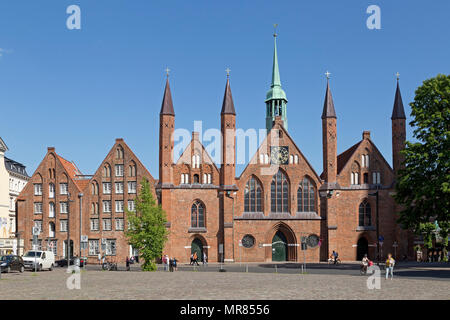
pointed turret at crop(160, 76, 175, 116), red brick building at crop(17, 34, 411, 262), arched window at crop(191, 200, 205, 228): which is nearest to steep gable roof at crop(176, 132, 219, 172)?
red brick building at crop(17, 34, 411, 262)

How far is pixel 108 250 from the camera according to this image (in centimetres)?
6669

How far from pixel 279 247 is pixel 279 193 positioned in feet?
21.2

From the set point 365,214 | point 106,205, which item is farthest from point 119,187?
point 365,214

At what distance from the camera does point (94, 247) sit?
6706cm

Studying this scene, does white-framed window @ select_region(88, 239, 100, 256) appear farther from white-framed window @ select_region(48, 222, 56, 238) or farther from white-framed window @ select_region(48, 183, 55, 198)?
white-framed window @ select_region(48, 183, 55, 198)

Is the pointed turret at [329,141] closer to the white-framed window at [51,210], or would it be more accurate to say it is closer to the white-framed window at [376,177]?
the white-framed window at [376,177]

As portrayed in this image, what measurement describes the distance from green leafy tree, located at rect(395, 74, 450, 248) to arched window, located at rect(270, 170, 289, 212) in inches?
791

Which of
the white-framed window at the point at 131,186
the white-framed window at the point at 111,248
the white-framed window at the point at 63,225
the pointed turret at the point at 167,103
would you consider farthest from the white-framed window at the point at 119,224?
the pointed turret at the point at 167,103

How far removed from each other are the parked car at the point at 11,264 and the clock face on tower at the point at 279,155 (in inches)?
1246

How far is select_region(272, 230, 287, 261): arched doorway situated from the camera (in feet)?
204

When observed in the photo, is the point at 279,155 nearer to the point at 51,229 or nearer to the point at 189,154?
the point at 189,154
